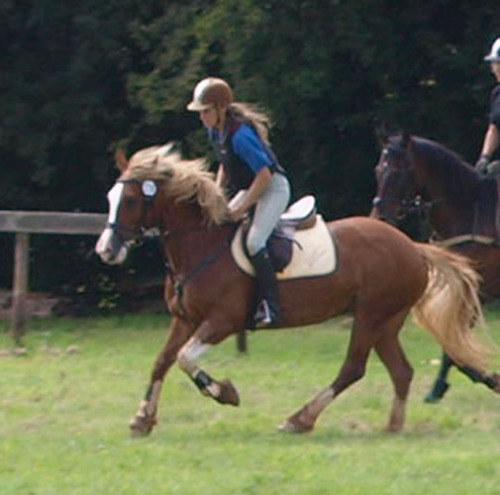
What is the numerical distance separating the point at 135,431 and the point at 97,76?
9.79 m

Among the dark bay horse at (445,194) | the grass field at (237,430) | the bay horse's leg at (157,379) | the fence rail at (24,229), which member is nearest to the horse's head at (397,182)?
the dark bay horse at (445,194)

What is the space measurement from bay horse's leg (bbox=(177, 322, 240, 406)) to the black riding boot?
13.6 inches

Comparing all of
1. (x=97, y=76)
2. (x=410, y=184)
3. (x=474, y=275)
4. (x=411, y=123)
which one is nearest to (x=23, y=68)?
(x=97, y=76)

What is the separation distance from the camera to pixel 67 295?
21.3 meters

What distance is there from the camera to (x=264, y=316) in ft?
36.9

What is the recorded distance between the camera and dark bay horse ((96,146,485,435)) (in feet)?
36.2

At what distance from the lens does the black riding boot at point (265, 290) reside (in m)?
11.1

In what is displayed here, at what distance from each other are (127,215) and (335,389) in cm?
185

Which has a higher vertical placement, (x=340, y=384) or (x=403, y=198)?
(x=403, y=198)

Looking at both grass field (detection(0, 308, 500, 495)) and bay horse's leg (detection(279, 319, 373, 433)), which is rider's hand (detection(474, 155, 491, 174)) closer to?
grass field (detection(0, 308, 500, 495))

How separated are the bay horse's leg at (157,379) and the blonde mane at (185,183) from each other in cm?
78

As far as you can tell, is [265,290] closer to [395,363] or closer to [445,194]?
[395,363]

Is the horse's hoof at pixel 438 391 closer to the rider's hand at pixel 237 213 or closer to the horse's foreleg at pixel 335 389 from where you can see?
the horse's foreleg at pixel 335 389

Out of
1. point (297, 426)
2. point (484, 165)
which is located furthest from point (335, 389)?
point (484, 165)
